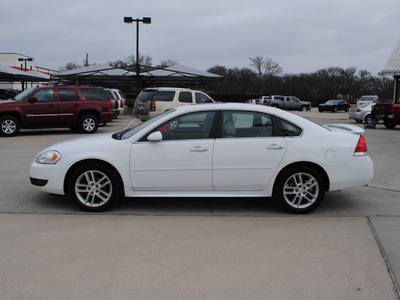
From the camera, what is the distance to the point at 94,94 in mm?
15930

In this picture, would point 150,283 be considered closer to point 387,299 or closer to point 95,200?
point 387,299

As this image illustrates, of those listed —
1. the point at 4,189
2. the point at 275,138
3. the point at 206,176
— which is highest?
the point at 275,138

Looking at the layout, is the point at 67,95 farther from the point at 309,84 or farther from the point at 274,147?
the point at 309,84

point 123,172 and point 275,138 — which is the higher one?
point 275,138

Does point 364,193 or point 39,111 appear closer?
point 364,193

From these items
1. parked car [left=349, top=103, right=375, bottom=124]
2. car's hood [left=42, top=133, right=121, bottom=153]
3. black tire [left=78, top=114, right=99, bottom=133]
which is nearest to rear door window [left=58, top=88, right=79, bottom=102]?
black tire [left=78, top=114, right=99, bottom=133]

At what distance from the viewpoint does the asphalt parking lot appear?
11.1 ft

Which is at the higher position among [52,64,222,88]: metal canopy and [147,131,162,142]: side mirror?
[52,64,222,88]: metal canopy

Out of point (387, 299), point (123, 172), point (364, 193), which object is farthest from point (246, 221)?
point (364, 193)

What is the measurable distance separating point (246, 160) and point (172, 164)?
3.10ft

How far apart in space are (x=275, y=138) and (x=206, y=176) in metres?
1.02

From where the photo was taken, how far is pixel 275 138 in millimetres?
5418

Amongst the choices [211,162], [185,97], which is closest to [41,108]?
[185,97]

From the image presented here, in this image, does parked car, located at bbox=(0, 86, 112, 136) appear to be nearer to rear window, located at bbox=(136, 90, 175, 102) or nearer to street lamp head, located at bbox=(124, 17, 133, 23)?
Result: rear window, located at bbox=(136, 90, 175, 102)
